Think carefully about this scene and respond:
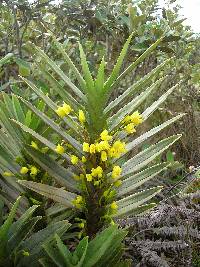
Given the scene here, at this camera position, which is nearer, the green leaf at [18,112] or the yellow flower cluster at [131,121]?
the yellow flower cluster at [131,121]

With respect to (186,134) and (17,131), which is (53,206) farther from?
(186,134)

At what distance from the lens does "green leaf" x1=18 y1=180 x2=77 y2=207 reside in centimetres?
162

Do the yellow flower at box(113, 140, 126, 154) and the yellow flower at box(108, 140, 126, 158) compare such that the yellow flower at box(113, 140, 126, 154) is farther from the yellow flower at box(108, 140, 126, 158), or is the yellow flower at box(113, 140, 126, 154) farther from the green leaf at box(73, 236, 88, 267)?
the green leaf at box(73, 236, 88, 267)

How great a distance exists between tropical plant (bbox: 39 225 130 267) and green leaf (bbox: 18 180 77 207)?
0.58 feet

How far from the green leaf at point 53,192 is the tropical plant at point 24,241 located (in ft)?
0.26

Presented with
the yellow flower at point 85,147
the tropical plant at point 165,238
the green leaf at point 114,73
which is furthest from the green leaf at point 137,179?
the tropical plant at point 165,238

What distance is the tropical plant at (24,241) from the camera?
1.54 metres

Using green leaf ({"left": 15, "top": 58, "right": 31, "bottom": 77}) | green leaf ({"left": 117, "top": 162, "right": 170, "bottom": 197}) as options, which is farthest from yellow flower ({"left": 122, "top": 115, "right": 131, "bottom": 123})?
green leaf ({"left": 15, "top": 58, "right": 31, "bottom": 77})

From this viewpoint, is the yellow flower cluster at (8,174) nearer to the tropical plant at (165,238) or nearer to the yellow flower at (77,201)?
the yellow flower at (77,201)

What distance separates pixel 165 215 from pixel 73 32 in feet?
8.83

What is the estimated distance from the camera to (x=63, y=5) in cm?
448

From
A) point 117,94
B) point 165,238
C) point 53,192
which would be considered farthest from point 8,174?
point 117,94

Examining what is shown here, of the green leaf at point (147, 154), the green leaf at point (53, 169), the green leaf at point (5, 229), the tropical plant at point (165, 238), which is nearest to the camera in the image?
the green leaf at point (5, 229)

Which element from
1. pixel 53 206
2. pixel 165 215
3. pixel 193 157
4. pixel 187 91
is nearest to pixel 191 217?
pixel 165 215
